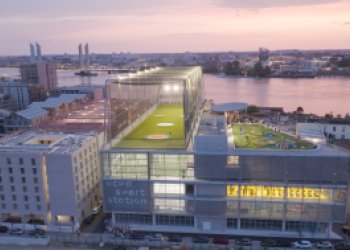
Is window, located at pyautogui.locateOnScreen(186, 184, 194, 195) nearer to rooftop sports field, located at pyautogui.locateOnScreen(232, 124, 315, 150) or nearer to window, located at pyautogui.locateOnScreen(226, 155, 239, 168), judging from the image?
window, located at pyautogui.locateOnScreen(226, 155, 239, 168)

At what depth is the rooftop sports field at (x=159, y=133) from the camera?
8719 mm

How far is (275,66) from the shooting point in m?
61.6

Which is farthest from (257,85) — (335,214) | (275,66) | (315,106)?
(335,214)

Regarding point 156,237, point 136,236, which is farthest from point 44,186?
point 156,237

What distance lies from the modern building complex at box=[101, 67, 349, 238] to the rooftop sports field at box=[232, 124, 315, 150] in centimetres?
2

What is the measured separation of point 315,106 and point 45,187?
24.0 meters

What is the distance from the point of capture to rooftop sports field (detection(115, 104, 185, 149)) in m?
8.72

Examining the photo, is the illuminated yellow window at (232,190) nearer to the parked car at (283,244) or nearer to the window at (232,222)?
the window at (232,222)

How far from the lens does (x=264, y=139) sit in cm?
881

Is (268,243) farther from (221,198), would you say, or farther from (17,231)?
(17,231)

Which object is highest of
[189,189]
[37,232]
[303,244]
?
[189,189]

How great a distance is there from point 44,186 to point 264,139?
18.7 feet

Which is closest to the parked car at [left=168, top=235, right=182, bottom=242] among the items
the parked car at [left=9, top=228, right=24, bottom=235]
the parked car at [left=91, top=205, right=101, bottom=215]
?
the parked car at [left=91, top=205, right=101, bottom=215]

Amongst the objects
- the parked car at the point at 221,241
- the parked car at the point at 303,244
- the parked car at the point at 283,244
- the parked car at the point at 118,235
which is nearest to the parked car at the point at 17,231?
the parked car at the point at 118,235
